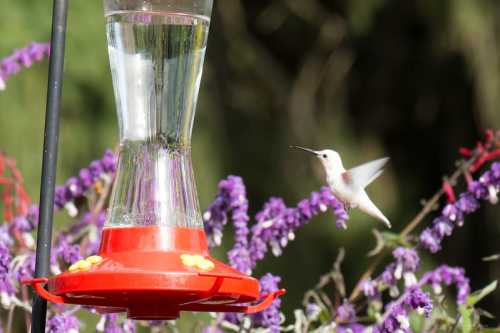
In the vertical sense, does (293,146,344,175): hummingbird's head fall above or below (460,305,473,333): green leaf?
above

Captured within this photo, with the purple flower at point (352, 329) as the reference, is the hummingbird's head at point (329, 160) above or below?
above

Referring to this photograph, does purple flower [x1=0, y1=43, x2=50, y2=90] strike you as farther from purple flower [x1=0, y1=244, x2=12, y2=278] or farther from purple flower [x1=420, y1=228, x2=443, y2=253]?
purple flower [x1=420, y1=228, x2=443, y2=253]

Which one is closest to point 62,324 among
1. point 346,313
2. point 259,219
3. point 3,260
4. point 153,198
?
point 3,260

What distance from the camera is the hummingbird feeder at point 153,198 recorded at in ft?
4.41

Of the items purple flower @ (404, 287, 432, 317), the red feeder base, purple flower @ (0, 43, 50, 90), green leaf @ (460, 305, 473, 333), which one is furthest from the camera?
purple flower @ (0, 43, 50, 90)

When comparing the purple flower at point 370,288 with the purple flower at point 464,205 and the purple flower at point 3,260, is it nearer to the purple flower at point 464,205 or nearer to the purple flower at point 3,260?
the purple flower at point 464,205

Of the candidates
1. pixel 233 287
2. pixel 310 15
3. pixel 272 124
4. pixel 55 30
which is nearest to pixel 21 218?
pixel 55 30

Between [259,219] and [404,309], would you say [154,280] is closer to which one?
[404,309]

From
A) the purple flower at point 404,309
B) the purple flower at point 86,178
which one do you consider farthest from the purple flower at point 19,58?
the purple flower at point 404,309

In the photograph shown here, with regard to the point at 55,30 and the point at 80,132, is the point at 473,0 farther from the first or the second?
the point at 55,30

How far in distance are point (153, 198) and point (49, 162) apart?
20 centimetres

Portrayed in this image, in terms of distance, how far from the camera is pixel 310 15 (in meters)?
5.25

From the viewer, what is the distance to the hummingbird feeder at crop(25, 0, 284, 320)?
4.41ft

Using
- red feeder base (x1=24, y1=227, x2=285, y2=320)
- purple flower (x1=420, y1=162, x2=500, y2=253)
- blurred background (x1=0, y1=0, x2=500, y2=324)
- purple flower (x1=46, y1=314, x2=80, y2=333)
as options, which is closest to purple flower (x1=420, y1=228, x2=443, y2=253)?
purple flower (x1=420, y1=162, x2=500, y2=253)
